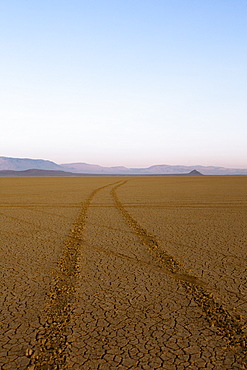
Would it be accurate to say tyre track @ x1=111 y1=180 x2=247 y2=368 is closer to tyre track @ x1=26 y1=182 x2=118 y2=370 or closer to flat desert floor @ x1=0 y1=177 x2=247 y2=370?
flat desert floor @ x1=0 y1=177 x2=247 y2=370

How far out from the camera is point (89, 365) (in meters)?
2.22

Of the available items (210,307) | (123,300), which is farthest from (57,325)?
(210,307)

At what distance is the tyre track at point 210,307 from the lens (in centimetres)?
246

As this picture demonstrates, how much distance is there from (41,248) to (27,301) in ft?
6.79

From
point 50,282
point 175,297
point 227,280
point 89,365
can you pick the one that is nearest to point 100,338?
point 89,365

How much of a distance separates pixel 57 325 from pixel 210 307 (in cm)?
142

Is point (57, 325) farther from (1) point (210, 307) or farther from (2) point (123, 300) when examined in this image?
(1) point (210, 307)

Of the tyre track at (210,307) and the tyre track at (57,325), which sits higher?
the tyre track at (210,307)

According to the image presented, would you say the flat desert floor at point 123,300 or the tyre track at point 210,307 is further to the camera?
the tyre track at point 210,307

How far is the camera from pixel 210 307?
3053mm

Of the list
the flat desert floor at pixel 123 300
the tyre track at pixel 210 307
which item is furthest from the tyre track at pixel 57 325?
the tyre track at pixel 210 307

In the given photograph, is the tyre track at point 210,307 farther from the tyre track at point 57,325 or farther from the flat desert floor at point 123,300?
the tyre track at point 57,325

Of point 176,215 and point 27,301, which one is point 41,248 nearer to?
point 27,301

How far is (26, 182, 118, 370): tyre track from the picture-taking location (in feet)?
7.33
